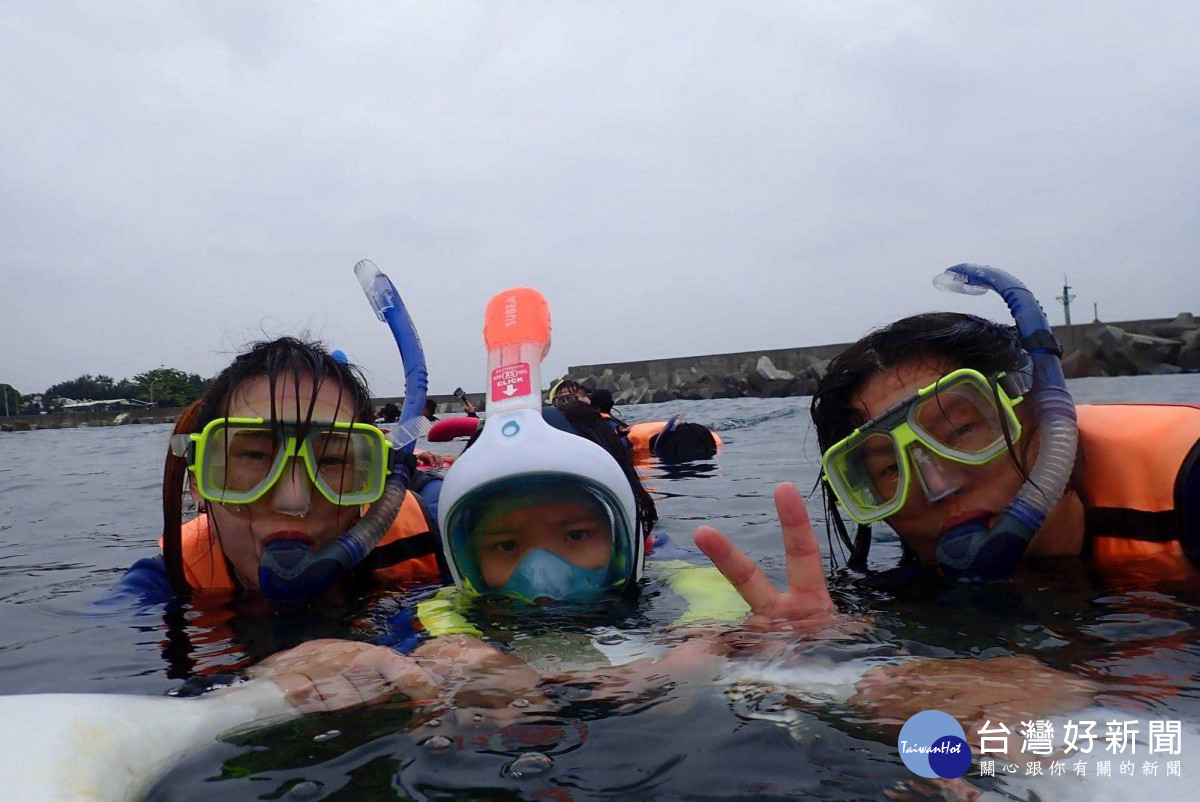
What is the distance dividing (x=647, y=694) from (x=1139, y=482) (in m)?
1.78

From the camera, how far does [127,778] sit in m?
1.23

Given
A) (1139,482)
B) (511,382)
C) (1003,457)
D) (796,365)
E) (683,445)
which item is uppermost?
(796,365)

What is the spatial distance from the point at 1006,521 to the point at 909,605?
1.25 feet

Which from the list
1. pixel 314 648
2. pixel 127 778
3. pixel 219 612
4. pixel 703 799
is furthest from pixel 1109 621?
pixel 219 612

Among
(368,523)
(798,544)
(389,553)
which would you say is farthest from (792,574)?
(389,553)

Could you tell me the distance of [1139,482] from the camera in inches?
95.3

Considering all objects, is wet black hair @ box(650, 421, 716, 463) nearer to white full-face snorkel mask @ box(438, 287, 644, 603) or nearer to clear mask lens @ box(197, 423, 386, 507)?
white full-face snorkel mask @ box(438, 287, 644, 603)

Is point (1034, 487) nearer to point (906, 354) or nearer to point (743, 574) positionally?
point (906, 354)

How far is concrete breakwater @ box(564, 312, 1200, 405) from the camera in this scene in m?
21.3

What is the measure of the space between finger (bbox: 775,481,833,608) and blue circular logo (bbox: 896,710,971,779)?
0.58 meters

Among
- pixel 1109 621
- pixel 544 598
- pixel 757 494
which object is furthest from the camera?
pixel 757 494

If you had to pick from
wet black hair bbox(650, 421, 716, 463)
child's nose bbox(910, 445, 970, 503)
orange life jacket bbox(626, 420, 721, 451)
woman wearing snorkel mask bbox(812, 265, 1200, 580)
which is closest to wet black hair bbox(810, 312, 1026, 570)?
woman wearing snorkel mask bbox(812, 265, 1200, 580)

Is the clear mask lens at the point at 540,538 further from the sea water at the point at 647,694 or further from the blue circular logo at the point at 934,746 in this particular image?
the blue circular logo at the point at 934,746

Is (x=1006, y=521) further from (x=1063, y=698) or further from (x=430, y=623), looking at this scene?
(x=430, y=623)
